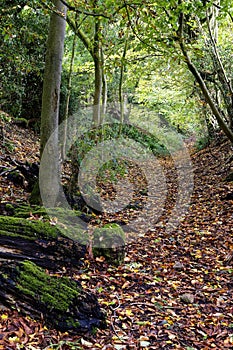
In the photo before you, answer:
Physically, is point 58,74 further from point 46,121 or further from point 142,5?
point 142,5

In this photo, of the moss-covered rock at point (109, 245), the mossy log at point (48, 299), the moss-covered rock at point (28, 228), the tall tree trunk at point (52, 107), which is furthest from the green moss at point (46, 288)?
the tall tree trunk at point (52, 107)

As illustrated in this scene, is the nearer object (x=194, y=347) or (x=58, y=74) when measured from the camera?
(x=194, y=347)

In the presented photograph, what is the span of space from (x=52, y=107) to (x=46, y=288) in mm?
3142

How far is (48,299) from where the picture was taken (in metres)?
2.85

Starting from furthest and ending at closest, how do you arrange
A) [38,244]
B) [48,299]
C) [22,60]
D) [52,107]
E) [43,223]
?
[22,60] → [52,107] → [43,223] → [38,244] → [48,299]

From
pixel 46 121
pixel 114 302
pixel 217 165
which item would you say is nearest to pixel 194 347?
pixel 114 302

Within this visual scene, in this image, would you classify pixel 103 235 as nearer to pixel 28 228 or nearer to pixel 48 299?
pixel 28 228

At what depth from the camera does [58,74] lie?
5.29 metres

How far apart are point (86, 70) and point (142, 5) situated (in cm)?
861

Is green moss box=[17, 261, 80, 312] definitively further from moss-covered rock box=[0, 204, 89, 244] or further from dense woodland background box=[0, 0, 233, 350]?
moss-covered rock box=[0, 204, 89, 244]

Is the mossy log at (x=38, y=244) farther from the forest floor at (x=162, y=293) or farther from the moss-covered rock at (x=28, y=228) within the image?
the forest floor at (x=162, y=293)

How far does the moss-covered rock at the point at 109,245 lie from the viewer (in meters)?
4.32

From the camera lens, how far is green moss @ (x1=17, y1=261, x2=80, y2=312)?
2828mm

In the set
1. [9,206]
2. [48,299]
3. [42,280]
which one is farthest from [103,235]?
[48,299]
